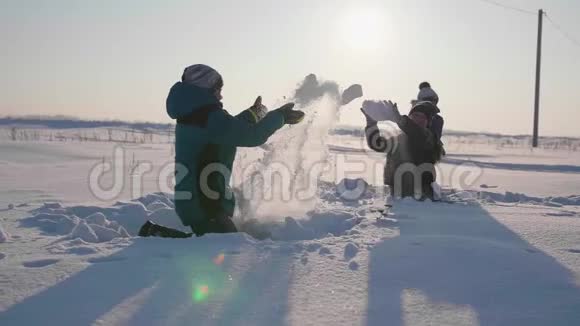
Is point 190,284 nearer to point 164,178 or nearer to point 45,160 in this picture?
point 164,178

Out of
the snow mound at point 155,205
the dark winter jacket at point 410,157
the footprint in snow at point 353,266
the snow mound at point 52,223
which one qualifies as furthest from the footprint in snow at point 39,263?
the dark winter jacket at point 410,157

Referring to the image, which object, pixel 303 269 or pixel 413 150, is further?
pixel 413 150

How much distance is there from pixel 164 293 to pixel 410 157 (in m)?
3.76

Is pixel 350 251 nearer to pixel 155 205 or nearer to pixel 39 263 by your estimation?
pixel 39 263

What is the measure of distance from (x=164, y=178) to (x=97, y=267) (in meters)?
4.81

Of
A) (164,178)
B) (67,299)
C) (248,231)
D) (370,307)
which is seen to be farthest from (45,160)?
(370,307)

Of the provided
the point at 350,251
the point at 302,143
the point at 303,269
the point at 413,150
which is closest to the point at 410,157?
the point at 413,150

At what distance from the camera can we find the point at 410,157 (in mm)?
4977

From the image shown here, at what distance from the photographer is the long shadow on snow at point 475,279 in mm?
1576

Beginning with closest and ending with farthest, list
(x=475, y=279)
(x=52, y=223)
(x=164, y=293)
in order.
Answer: (x=164, y=293) → (x=475, y=279) → (x=52, y=223)

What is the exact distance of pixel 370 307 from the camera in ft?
5.36

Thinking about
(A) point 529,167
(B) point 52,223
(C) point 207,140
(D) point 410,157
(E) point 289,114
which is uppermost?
(E) point 289,114

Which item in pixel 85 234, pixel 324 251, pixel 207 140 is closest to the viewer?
pixel 324 251

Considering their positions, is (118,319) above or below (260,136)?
below
